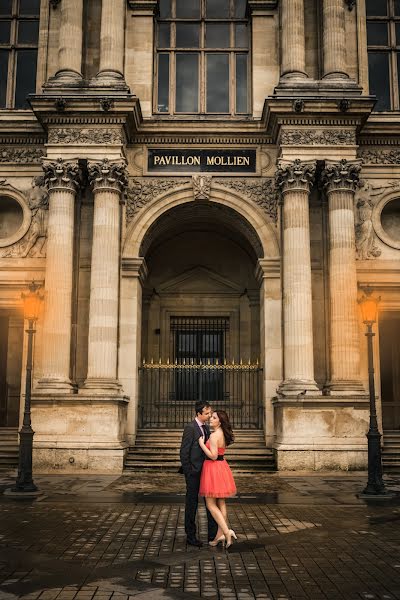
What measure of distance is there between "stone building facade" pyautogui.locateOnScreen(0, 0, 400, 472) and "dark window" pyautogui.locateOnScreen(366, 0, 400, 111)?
0.20ft

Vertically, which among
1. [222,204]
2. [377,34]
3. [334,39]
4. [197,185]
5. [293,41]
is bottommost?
[222,204]

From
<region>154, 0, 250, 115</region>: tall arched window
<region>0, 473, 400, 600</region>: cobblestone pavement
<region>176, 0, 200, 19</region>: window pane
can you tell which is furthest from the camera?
<region>176, 0, 200, 19</region>: window pane

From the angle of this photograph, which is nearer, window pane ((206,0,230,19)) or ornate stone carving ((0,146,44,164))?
ornate stone carving ((0,146,44,164))

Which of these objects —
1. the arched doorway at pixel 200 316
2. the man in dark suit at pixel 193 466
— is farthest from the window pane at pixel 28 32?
the man in dark suit at pixel 193 466

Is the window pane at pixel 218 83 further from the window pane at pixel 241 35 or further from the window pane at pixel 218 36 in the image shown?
the window pane at pixel 241 35

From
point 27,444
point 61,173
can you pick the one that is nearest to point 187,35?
point 61,173

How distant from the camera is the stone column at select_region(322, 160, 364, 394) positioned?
20.8 m

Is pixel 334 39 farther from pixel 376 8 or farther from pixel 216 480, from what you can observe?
pixel 216 480

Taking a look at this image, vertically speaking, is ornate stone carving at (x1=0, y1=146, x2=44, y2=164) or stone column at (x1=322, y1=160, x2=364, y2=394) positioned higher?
ornate stone carving at (x1=0, y1=146, x2=44, y2=164)

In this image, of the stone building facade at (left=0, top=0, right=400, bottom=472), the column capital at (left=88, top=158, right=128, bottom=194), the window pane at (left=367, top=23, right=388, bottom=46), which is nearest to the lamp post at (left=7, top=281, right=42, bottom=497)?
the stone building facade at (left=0, top=0, right=400, bottom=472)

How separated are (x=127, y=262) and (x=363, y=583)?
51.5ft

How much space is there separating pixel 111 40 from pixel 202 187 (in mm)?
5465

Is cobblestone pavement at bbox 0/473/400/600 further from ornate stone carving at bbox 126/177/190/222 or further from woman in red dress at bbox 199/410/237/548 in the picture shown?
ornate stone carving at bbox 126/177/190/222

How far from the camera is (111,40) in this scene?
22.3 meters
